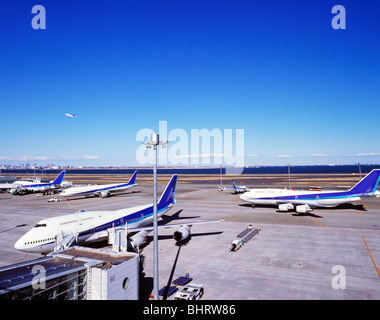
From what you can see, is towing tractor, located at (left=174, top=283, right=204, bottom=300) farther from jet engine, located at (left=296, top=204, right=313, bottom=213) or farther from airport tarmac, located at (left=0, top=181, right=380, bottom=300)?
jet engine, located at (left=296, top=204, right=313, bottom=213)

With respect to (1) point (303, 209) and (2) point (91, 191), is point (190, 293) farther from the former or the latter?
(2) point (91, 191)

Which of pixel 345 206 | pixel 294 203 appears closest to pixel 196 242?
pixel 294 203

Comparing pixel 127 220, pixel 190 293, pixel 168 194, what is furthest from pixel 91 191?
pixel 190 293

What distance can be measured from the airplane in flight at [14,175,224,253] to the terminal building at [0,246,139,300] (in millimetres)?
7241

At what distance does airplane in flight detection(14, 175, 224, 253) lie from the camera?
874 inches

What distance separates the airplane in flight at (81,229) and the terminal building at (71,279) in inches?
285

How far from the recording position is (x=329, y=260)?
24.3 metres

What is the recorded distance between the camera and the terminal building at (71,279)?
37.5 feet

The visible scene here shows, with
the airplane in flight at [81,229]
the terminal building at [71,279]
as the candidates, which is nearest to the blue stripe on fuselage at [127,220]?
the airplane in flight at [81,229]

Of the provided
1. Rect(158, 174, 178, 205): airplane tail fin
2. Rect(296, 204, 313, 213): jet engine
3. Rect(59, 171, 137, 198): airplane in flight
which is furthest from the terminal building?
Rect(59, 171, 137, 198): airplane in flight

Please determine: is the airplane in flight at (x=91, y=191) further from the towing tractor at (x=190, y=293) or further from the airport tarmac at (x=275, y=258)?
the towing tractor at (x=190, y=293)

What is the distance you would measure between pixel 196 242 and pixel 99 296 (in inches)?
749
